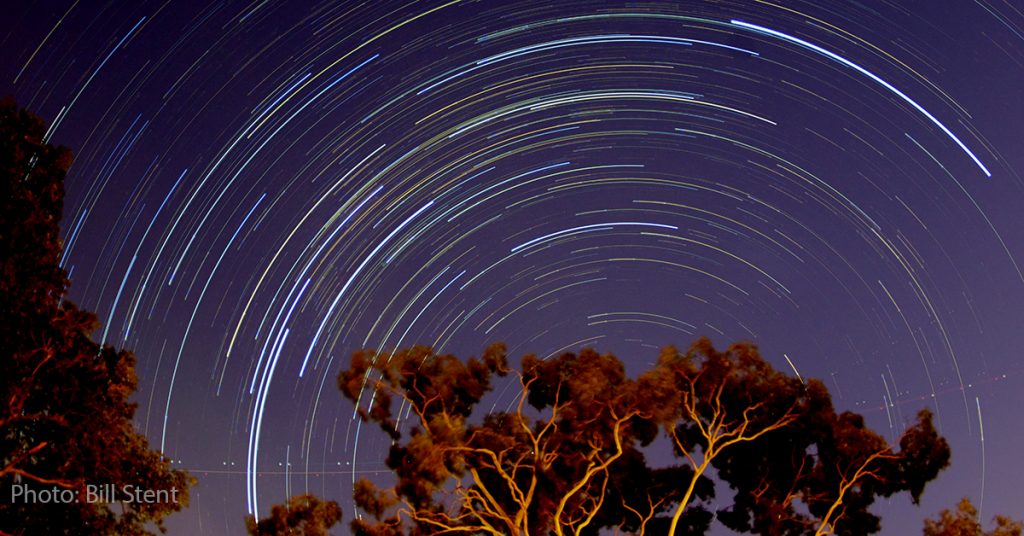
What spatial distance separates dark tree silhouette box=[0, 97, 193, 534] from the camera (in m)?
15.7

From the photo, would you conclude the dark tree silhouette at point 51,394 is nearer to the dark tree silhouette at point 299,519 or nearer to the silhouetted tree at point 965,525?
the dark tree silhouette at point 299,519

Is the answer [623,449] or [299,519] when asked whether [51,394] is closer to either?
[299,519]

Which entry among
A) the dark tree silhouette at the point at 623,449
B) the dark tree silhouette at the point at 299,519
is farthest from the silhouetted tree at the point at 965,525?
the dark tree silhouette at the point at 299,519

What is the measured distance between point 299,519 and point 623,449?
414 inches

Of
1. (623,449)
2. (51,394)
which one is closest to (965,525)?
(623,449)

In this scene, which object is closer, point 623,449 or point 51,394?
point 51,394

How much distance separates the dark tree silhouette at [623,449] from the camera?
2283 centimetres

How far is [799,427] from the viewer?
2562 centimetres

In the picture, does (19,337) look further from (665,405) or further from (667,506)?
(667,506)

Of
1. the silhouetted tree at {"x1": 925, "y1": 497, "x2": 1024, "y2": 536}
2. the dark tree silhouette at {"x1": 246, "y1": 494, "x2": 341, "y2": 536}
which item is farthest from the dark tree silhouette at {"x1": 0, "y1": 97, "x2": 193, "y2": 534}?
the silhouetted tree at {"x1": 925, "y1": 497, "x2": 1024, "y2": 536}

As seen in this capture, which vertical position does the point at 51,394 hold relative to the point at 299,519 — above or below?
above

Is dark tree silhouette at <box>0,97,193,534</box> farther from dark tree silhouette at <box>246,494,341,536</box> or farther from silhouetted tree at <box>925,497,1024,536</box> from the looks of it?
silhouetted tree at <box>925,497,1024,536</box>

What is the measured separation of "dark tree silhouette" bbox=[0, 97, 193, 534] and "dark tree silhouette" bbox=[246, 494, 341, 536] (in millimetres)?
6854

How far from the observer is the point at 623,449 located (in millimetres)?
24438
